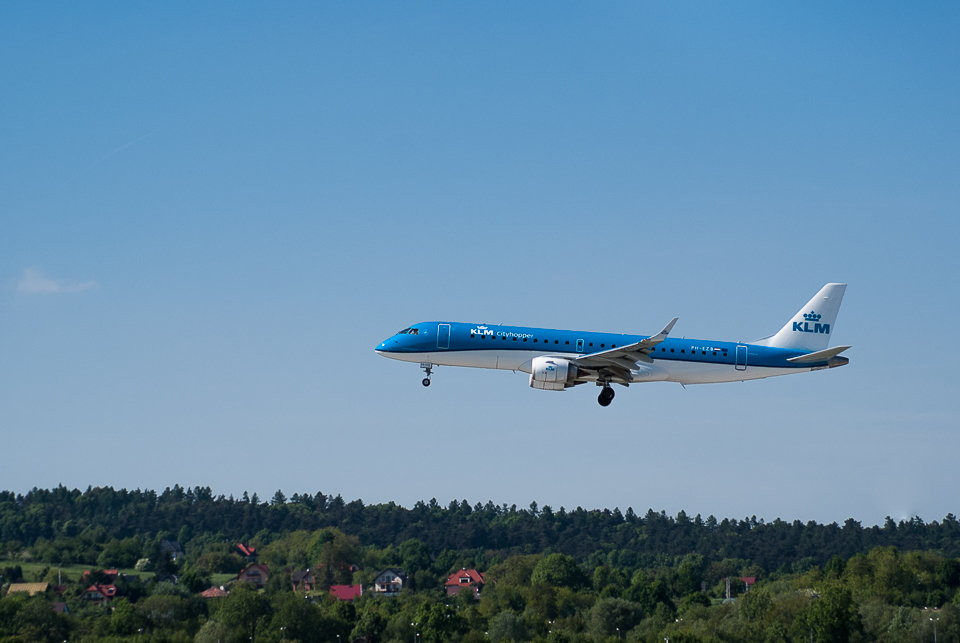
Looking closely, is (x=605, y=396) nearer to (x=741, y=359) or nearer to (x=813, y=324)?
(x=741, y=359)

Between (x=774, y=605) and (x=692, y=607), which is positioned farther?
(x=692, y=607)

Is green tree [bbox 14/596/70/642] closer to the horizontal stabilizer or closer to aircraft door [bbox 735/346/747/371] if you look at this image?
aircraft door [bbox 735/346/747/371]

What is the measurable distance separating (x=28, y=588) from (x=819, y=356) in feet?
392

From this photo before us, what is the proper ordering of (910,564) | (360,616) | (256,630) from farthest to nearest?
(910,564)
(360,616)
(256,630)

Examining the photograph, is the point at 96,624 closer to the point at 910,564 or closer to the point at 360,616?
the point at 360,616

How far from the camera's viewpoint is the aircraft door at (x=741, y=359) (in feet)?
289

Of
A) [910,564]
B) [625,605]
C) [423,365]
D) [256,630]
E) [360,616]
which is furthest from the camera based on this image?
[910,564]

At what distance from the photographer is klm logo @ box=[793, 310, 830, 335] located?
9225 centimetres

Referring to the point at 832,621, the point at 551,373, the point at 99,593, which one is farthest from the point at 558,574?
the point at 551,373

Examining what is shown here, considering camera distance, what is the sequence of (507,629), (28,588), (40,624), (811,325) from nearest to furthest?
1. (811,325)
2. (40,624)
3. (507,629)
4. (28,588)

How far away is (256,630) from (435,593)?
6663 centimetres

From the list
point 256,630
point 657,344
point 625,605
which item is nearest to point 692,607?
point 625,605

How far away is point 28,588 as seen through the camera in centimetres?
16750

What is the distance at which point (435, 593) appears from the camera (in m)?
190
